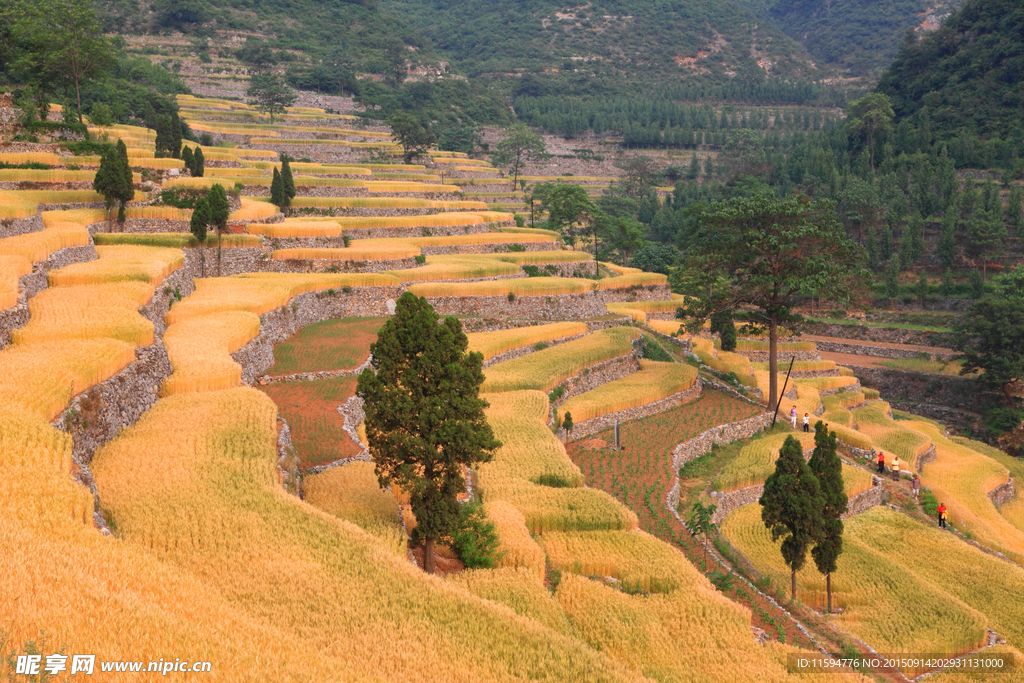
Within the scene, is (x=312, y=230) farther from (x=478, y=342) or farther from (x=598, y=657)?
(x=598, y=657)

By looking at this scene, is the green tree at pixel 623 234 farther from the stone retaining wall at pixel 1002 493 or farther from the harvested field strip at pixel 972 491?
the stone retaining wall at pixel 1002 493

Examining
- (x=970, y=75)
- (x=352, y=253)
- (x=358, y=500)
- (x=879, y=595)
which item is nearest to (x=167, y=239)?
(x=352, y=253)

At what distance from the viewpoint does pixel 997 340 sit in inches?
1913

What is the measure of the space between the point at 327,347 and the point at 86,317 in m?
12.4

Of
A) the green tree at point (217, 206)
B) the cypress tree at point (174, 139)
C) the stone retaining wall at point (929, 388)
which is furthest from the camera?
the stone retaining wall at point (929, 388)

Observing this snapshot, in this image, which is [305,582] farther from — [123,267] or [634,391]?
[634,391]

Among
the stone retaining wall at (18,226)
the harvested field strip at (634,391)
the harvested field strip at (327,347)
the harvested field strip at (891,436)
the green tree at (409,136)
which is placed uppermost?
the green tree at (409,136)

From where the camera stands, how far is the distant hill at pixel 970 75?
293 ft

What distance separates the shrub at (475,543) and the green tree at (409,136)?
236ft

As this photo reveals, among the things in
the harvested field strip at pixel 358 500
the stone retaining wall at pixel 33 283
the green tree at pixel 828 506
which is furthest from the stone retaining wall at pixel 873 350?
the stone retaining wall at pixel 33 283

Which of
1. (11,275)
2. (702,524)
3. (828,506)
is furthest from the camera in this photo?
(11,275)

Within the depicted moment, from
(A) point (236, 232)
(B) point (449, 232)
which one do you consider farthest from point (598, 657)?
(B) point (449, 232)

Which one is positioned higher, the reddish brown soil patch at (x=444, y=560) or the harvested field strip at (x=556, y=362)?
the reddish brown soil patch at (x=444, y=560)

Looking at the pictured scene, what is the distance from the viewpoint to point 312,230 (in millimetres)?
46562
